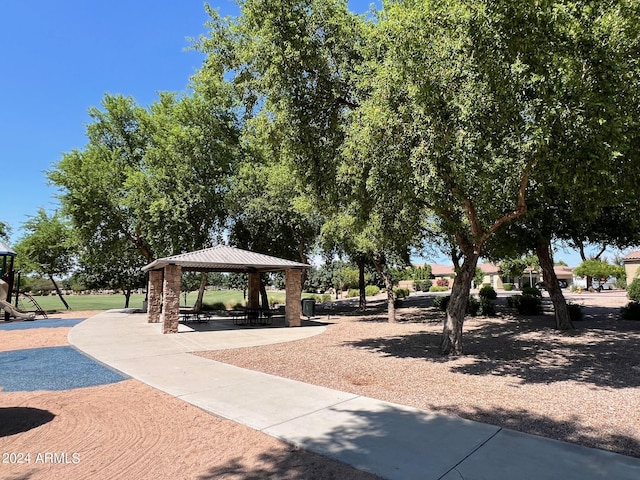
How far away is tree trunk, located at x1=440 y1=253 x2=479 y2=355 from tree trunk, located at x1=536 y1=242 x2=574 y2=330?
6596 millimetres

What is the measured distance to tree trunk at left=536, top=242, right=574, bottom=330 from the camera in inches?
610

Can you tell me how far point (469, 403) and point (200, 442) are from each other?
13.5 ft

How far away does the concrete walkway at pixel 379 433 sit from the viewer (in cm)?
396

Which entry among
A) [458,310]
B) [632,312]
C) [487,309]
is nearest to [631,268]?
[632,312]

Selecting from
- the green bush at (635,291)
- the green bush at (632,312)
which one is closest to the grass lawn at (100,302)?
the green bush at (632,312)

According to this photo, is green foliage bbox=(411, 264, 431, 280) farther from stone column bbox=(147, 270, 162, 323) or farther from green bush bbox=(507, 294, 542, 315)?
stone column bbox=(147, 270, 162, 323)

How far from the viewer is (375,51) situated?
9586mm

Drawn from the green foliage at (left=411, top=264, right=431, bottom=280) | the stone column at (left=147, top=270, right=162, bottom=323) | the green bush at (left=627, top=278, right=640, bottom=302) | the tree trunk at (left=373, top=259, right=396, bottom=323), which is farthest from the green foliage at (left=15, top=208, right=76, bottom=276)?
the green foliage at (left=411, top=264, right=431, bottom=280)

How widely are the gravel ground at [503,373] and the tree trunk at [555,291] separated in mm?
608

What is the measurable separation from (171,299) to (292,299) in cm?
577

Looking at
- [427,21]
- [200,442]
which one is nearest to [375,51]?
[427,21]

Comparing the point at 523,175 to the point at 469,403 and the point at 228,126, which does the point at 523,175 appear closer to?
the point at 469,403

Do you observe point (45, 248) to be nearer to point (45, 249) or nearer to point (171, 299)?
point (45, 249)

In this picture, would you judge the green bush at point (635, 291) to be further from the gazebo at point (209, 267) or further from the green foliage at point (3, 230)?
the green foliage at point (3, 230)
